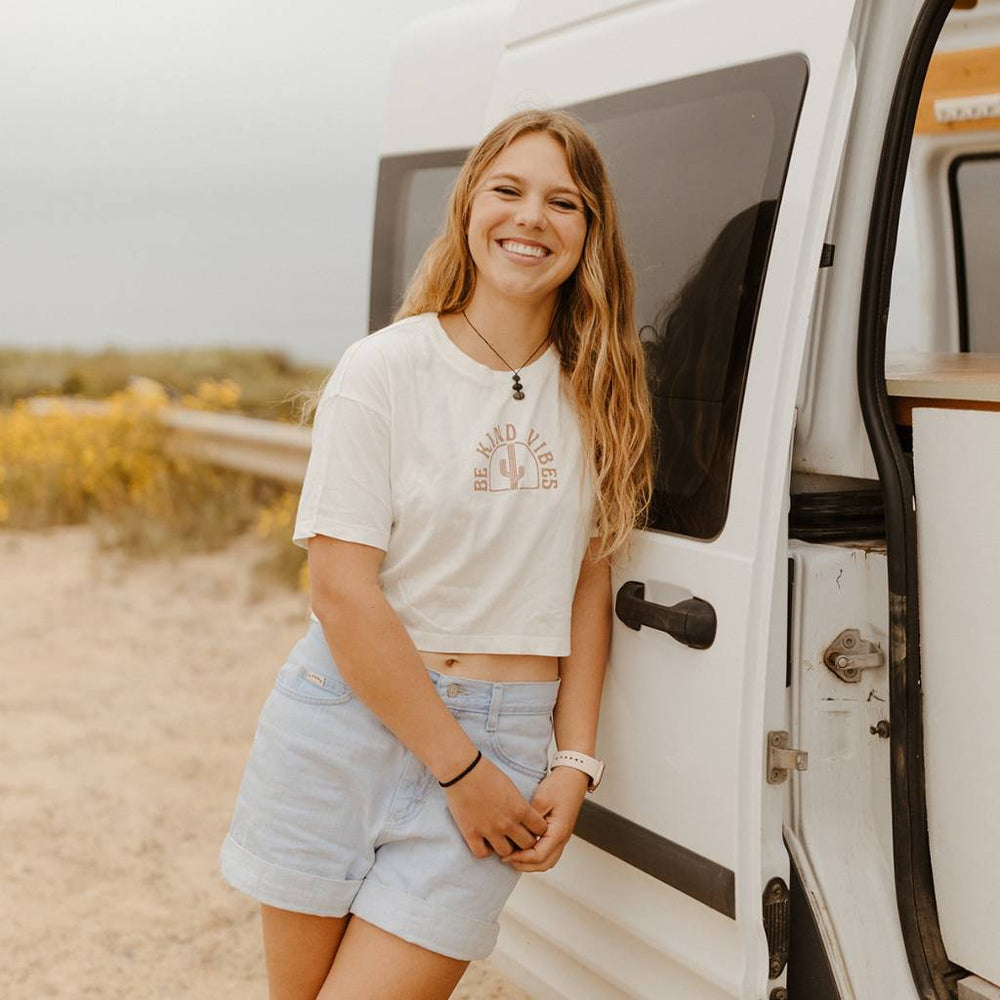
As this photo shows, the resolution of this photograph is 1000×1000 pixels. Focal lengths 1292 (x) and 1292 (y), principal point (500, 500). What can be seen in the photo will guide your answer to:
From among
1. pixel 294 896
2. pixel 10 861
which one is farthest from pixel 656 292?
pixel 10 861

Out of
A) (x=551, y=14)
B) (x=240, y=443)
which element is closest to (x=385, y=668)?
(x=551, y=14)

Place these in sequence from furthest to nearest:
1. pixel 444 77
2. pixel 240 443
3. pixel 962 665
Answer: pixel 240 443, pixel 444 77, pixel 962 665

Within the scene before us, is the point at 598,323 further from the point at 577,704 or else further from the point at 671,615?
the point at 577,704

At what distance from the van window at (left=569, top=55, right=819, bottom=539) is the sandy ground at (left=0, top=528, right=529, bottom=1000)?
5.28 feet

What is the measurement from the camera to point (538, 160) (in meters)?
2.03

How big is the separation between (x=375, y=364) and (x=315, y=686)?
0.52 m

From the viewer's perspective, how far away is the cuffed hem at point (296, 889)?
2.02 m

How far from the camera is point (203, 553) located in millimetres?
7773

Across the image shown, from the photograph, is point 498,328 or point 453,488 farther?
point 498,328

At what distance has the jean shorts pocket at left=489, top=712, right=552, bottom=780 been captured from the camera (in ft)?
6.75

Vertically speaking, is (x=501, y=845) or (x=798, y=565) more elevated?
(x=798, y=565)

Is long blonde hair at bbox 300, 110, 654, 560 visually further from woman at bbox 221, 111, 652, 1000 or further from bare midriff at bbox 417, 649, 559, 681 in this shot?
bare midriff at bbox 417, 649, 559, 681

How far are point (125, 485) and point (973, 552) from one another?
296 inches

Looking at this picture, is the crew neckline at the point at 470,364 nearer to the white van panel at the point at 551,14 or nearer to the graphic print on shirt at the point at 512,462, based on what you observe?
the graphic print on shirt at the point at 512,462
